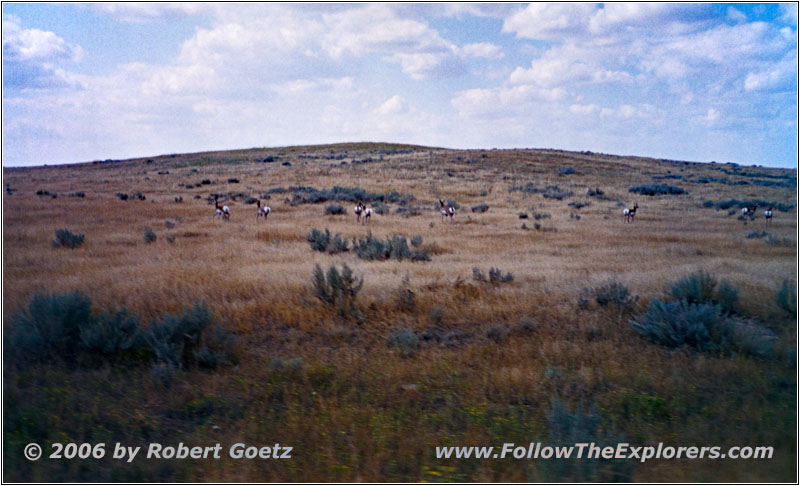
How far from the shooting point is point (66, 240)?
15.0m

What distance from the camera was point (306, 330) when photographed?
7.69m

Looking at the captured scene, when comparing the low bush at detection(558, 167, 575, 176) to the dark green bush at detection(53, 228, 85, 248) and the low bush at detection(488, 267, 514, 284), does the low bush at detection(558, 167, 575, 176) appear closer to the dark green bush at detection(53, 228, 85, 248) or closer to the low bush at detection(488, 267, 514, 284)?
the low bush at detection(488, 267, 514, 284)

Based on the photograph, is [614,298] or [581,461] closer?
[581,461]

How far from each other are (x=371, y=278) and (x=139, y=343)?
5.08 meters

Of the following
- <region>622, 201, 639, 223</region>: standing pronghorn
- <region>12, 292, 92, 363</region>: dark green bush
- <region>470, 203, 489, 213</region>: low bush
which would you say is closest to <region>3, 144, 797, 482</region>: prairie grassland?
<region>12, 292, 92, 363</region>: dark green bush

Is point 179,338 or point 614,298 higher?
point 614,298

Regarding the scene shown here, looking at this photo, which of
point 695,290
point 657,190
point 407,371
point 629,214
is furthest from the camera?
point 657,190

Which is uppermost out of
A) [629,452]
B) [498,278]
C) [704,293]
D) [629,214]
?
[629,214]

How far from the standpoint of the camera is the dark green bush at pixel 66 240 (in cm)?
1489

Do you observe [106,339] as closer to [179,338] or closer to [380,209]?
[179,338]

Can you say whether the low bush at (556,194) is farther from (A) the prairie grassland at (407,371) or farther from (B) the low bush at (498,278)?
(B) the low bush at (498,278)

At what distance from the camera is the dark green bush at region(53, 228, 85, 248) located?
14.9 metres

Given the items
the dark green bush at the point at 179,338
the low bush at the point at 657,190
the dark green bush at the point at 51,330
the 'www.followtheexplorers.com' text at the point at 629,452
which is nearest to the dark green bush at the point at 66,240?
the dark green bush at the point at 51,330

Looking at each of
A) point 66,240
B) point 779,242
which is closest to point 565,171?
point 779,242
